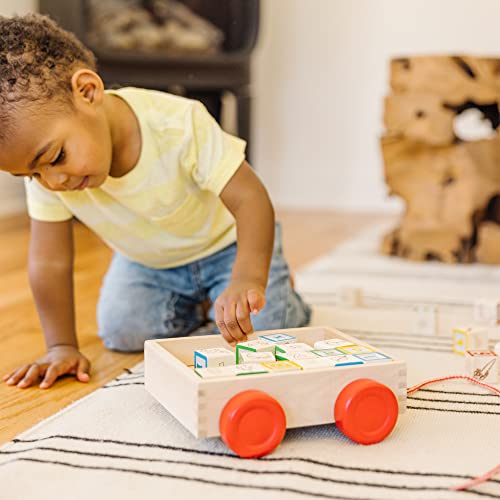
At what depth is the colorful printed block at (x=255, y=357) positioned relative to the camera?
81cm

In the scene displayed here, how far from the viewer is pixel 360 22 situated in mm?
2916

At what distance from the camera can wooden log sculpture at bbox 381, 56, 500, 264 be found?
181cm

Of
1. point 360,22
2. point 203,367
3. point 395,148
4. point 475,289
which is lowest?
point 475,289

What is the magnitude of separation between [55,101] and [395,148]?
3.88 ft

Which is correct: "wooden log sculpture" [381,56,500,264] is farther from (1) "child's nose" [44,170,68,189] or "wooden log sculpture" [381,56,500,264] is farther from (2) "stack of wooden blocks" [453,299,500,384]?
(1) "child's nose" [44,170,68,189]

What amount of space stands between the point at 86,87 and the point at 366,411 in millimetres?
498

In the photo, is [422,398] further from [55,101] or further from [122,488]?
[55,101]

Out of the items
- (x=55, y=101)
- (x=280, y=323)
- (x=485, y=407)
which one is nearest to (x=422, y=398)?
(x=485, y=407)

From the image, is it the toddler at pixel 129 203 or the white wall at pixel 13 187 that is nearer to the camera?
the toddler at pixel 129 203

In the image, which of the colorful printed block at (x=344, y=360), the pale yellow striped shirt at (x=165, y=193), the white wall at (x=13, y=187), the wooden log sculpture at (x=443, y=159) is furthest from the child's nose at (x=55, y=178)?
the white wall at (x=13, y=187)

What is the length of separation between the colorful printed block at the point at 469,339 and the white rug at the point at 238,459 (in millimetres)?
60

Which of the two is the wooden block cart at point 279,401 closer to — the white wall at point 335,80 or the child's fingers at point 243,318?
the child's fingers at point 243,318

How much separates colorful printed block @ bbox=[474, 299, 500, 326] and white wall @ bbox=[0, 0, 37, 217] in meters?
1.82

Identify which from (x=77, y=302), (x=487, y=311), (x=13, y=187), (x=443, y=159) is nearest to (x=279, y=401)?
(x=487, y=311)
